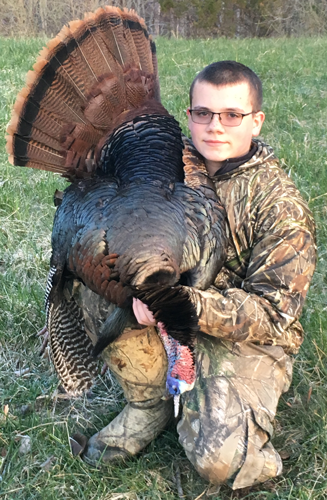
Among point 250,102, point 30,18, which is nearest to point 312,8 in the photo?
point 30,18

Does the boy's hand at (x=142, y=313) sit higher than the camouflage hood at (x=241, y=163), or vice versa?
the camouflage hood at (x=241, y=163)

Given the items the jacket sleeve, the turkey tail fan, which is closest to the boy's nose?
the jacket sleeve

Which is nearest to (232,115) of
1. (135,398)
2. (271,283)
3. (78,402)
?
(271,283)

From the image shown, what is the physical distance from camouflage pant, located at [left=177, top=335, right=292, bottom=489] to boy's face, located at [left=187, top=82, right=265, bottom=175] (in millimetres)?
880

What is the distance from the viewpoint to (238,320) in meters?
2.05

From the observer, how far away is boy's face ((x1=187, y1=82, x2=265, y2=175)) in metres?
2.35

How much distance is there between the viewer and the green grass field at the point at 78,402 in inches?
91.0

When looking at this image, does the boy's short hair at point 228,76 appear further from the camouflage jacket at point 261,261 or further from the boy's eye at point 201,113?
the camouflage jacket at point 261,261

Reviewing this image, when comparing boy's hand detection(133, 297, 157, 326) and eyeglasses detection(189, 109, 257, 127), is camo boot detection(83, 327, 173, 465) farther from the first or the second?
eyeglasses detection(189, 109, 257, 127)

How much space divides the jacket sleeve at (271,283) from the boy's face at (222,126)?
0.26 meters

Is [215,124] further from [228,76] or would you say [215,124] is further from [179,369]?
[179,369]

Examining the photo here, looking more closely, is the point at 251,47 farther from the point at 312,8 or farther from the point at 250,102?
the point at 312,8

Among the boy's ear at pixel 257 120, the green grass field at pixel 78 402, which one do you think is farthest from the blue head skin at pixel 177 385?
the boy's ear at pixel 257 120

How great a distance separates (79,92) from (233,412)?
5.38ft
